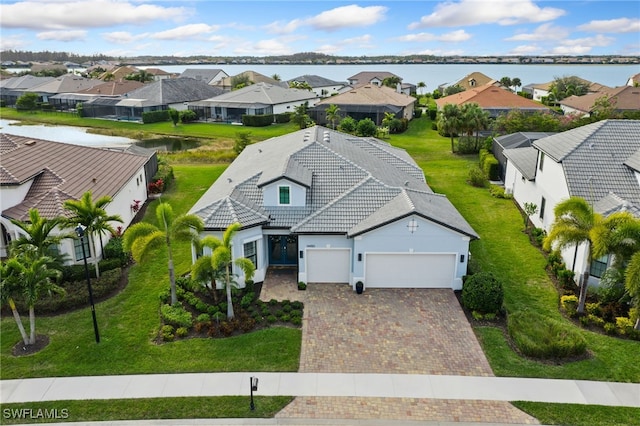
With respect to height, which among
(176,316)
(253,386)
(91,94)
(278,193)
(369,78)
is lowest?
(176,316)

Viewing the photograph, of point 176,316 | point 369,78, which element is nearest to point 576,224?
point 176,316

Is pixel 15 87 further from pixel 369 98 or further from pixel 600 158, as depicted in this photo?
pixel 600 158

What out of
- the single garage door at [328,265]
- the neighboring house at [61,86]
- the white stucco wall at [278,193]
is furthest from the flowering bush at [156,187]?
the neighboring house at [61,86]

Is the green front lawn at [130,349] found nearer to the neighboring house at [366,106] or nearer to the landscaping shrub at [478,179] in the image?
the landscaping shrub at [478,179]

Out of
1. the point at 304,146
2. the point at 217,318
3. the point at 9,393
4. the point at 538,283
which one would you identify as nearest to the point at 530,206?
the point at 538,283

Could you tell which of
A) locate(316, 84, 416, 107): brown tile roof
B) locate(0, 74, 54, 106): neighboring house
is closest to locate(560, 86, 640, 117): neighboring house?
locate(316, 84, 416, 107): brown tile roof

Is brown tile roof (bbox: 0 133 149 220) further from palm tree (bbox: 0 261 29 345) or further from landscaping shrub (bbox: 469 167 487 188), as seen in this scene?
landscaping shrub (bbox: 469 167 487 188)
